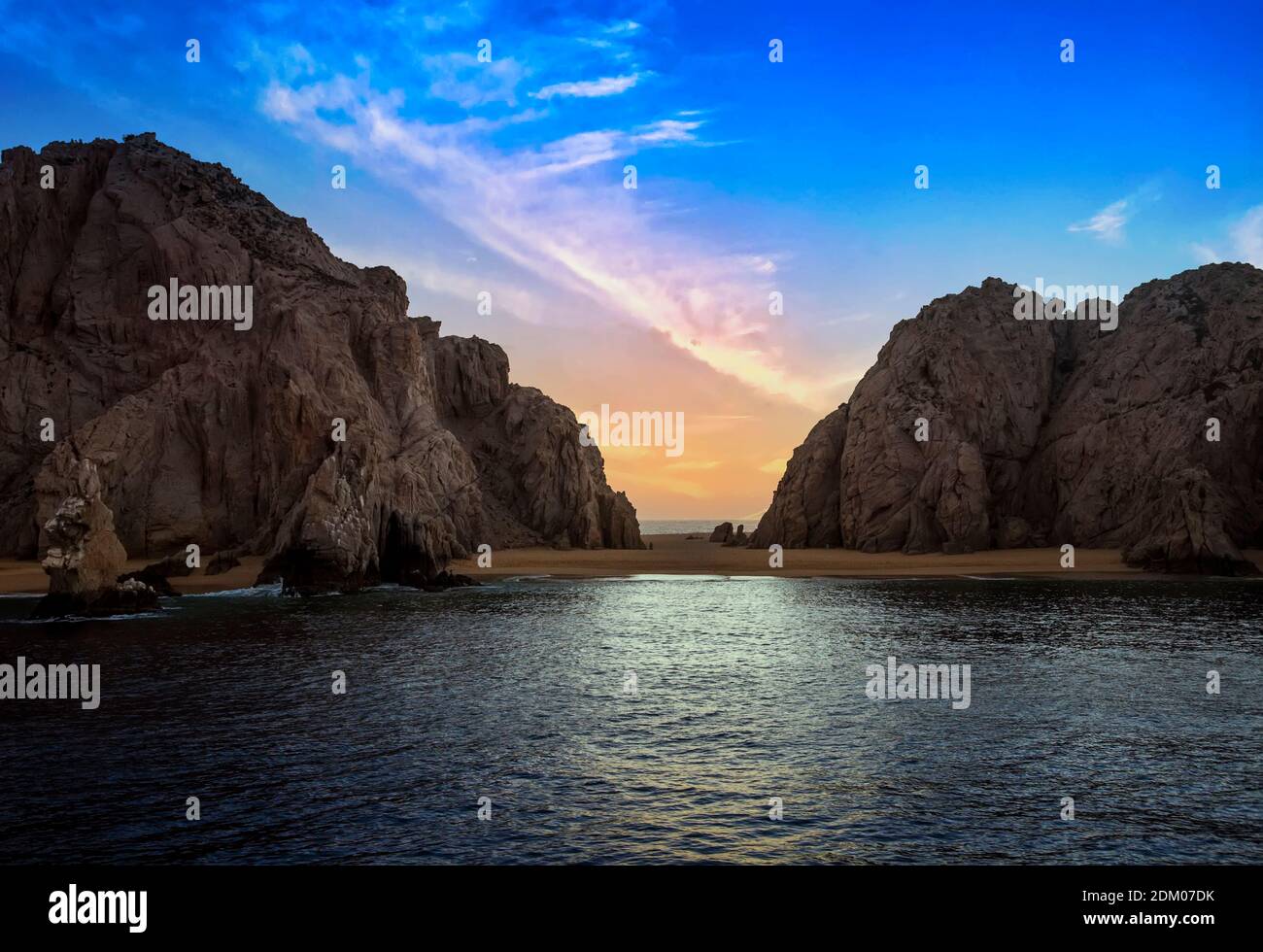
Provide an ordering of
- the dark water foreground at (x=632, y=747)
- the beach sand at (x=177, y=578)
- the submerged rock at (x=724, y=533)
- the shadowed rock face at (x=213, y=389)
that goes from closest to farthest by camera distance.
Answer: the dark water foreground at (x=632, y=747)
the beach sand at (x=177, y=578)
the shadowed rock face at (x=213, y=389)
the submerged rock at (x=724, y=533)

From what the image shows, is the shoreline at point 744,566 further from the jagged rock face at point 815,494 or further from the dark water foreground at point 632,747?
the dark water foreground at point 632,747

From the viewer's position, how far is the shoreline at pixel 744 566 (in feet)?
199

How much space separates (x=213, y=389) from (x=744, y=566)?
165ft

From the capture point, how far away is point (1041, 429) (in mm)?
89438

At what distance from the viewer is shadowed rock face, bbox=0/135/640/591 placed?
62.3m

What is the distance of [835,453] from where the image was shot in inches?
3735

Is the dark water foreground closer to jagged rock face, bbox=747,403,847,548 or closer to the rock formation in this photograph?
the rock formation

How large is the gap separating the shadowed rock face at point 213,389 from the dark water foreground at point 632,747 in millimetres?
23839

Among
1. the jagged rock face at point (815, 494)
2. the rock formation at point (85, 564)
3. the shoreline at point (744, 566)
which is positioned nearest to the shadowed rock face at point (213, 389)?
the shoreline at point (744, 566)

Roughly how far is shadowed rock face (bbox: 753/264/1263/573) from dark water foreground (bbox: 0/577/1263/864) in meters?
42.7

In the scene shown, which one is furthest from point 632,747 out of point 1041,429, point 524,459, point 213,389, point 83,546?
point 1041,429

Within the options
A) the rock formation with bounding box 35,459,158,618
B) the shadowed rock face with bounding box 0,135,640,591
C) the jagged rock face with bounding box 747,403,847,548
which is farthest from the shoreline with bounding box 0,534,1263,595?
the rock formation with bounding box 35,459,158,618

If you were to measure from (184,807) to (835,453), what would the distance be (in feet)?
282
